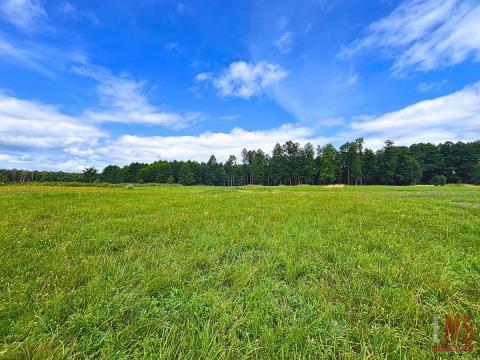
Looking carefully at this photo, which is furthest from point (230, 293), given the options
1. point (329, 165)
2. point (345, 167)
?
point (345, 167)

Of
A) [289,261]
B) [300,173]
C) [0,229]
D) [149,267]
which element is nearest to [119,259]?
[149,267]

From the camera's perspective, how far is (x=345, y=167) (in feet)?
286

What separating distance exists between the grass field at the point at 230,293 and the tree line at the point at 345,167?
83.0m

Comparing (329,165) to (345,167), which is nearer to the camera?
(329,165)

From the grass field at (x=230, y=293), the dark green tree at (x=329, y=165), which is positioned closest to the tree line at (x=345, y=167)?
the dark green tree at (x=329, y=165)

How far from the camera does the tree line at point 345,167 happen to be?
80875 millimetres

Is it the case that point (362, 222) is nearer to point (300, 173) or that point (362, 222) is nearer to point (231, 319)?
point (231, 319)

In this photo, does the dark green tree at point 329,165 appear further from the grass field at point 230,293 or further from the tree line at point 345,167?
the grass field at point 230,293

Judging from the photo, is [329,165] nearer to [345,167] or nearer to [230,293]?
[345,167]

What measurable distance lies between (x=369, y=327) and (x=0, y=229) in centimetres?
909

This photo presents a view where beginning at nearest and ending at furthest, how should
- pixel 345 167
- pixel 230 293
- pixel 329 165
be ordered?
1. pixel 230 293
2. pixel 329 165
3. pixel 345 167

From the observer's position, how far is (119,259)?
4621mm

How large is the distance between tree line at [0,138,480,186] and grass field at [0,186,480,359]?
272 feet

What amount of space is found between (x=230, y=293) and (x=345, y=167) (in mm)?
94052
